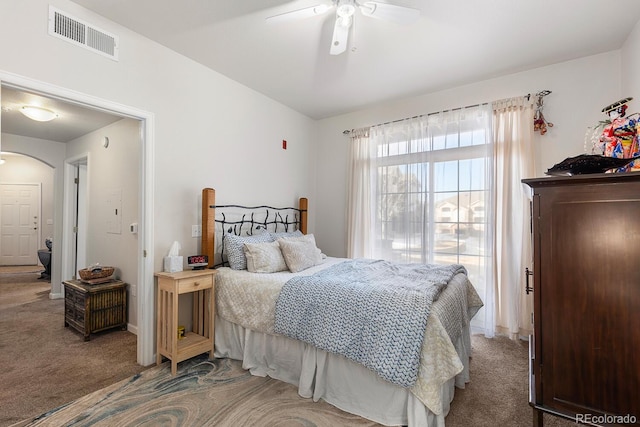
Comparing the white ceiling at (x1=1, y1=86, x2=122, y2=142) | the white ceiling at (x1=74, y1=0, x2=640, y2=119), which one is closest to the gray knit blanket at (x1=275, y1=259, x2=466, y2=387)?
the white ceiling at (x1=74, y1=0, x2=640, y2=119)

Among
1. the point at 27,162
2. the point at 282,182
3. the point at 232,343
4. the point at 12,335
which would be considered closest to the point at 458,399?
the point at 232,343

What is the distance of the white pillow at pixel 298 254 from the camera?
2861 millimetres

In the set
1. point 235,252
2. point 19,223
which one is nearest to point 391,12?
point 235,252

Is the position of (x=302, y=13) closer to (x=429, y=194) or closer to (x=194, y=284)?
(x=194, y=284)

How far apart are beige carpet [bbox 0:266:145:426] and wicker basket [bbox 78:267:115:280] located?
0.62m

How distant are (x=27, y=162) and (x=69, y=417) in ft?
26.5

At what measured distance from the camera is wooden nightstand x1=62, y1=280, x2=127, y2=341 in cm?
310

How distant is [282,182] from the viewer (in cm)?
406

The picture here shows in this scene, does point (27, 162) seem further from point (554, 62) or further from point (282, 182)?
point (554, 62)

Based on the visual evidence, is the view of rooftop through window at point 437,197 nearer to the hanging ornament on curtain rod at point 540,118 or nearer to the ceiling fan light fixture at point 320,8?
the hanging ornament on curtain rod at point 540,118

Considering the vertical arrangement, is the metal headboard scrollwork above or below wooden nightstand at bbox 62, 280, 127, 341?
above

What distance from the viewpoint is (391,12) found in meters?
1.86

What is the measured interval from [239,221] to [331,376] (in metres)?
2.01

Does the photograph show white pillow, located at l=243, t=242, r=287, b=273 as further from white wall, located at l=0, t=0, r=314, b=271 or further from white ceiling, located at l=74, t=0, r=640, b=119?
white ceiling, located at l=74, t=0, r=640, b=119
